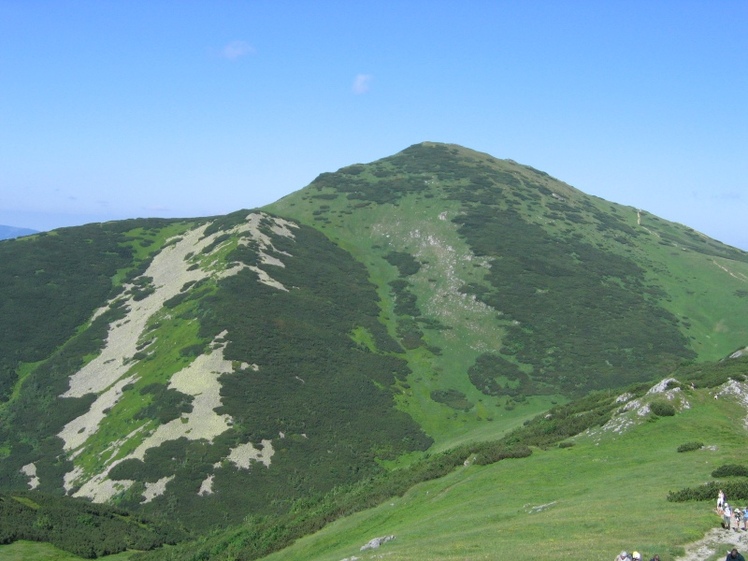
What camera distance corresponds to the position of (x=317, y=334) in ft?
320

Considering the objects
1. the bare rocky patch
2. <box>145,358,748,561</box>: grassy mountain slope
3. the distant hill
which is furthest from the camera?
the distant hill

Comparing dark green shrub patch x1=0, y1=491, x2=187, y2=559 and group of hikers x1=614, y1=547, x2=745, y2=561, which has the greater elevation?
group of hikers x1=614, y1=547, x2=745, y2=561

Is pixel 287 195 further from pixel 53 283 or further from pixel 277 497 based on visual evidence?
pixel 277 497

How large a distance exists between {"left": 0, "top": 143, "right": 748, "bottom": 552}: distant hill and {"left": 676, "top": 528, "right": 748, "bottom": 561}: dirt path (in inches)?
1754

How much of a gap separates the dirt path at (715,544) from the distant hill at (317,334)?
4454 cm

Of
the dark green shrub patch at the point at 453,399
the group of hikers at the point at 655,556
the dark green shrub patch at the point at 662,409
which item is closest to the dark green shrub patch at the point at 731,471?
the group of hikers at the point at 655,556

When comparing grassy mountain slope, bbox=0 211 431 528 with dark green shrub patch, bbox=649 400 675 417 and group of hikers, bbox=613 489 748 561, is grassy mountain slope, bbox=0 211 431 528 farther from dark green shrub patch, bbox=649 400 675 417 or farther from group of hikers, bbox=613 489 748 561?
group of hikers, bbox=613 489 748 561

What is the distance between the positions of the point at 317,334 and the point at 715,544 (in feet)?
261

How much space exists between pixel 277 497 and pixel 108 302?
6459cm

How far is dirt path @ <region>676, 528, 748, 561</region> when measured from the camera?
20391 mm

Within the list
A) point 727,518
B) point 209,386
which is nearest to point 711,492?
point 727,518

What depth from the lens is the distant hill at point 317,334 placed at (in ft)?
227

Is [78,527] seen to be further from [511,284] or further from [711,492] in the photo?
[511,284]

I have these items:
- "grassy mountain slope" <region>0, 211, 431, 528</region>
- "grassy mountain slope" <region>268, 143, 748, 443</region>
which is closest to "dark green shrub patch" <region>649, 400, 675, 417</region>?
"grassy mountain slope" <region>268, 143, 748, 443</region>
